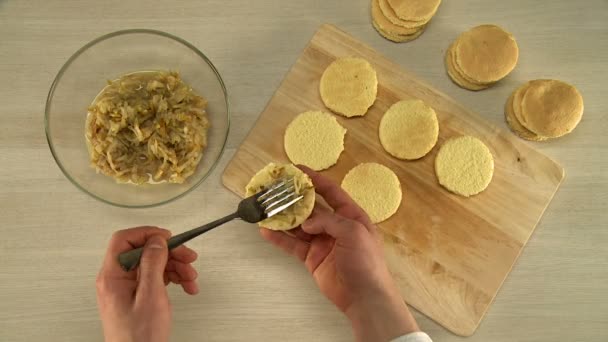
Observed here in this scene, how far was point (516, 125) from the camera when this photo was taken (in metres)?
1.57

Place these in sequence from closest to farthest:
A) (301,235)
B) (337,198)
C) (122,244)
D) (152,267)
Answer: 1. (152,267)
2. (122,244)
3. (337,198)
4. (301,235)

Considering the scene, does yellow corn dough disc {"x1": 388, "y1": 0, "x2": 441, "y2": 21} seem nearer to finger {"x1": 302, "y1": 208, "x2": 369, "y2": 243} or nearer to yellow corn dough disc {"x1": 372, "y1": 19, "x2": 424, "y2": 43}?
yellow corn dough disc {"x1": 372, "y1": 19, "x2": 424, "y2": 43}

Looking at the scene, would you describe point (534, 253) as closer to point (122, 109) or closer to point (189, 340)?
point (189, 340)

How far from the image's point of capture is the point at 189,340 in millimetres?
1486

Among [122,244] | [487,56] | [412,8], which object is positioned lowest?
[122,244]

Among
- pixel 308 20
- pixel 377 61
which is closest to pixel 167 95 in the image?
pixel 308 20

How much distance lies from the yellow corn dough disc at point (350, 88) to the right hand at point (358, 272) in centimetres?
27

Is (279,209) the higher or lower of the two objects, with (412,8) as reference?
lower

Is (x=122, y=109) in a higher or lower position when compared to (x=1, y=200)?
higher

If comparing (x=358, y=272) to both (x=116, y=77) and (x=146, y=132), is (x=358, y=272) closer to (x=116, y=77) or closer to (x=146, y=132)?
(x=146, y=132)

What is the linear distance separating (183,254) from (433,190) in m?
0.77

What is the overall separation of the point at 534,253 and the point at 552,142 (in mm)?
367

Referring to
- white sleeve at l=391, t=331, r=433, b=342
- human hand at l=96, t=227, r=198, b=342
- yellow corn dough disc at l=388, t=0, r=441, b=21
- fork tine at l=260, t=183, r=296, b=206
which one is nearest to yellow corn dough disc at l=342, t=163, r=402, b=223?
fork tine at l=260, t=183, r=296, b=206

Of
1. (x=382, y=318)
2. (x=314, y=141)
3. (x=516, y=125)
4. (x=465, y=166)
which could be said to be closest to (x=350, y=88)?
(x=314, y=141)
